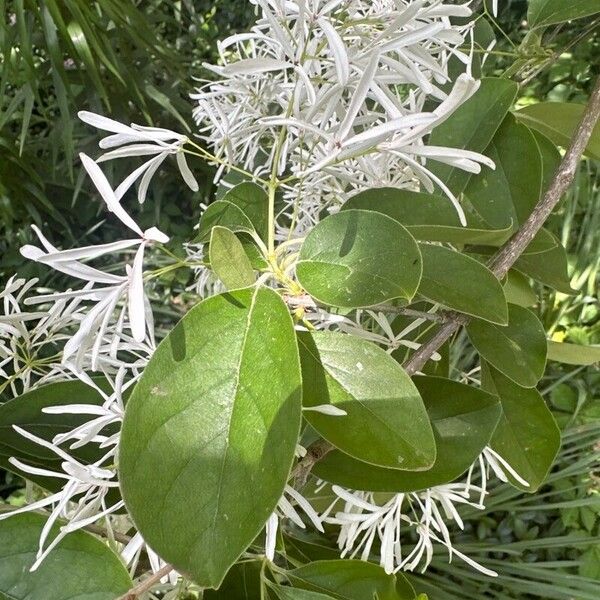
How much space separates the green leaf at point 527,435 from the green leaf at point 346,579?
95 mm

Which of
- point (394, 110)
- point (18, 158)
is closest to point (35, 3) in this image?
point (18, 158)

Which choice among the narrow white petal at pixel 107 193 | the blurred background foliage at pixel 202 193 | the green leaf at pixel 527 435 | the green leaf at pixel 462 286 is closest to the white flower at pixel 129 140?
the narrow white petal at pixel 107 193

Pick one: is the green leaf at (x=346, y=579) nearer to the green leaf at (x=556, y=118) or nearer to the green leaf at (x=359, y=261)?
the green leaf at (x=359, y=261)

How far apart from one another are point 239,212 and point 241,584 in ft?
0.53

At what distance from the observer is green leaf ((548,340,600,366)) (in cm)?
35

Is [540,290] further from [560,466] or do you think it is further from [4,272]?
[4,272]

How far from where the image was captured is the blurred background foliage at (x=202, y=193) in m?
0.83

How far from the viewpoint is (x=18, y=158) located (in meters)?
1.12

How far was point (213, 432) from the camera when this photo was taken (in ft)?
0.63

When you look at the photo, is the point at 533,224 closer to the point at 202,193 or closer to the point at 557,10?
the point at 557,10

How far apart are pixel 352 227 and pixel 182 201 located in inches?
46.1

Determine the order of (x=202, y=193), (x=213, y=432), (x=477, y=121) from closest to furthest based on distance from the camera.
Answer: (x=213, y=432) < (x=477, y=121) < (x=202, y=193)

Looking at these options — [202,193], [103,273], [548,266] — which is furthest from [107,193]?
[202,193]

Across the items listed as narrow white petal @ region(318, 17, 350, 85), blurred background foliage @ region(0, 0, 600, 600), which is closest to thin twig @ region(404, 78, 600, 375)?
narrow white petal @ region(318, 17, 350, 85)
